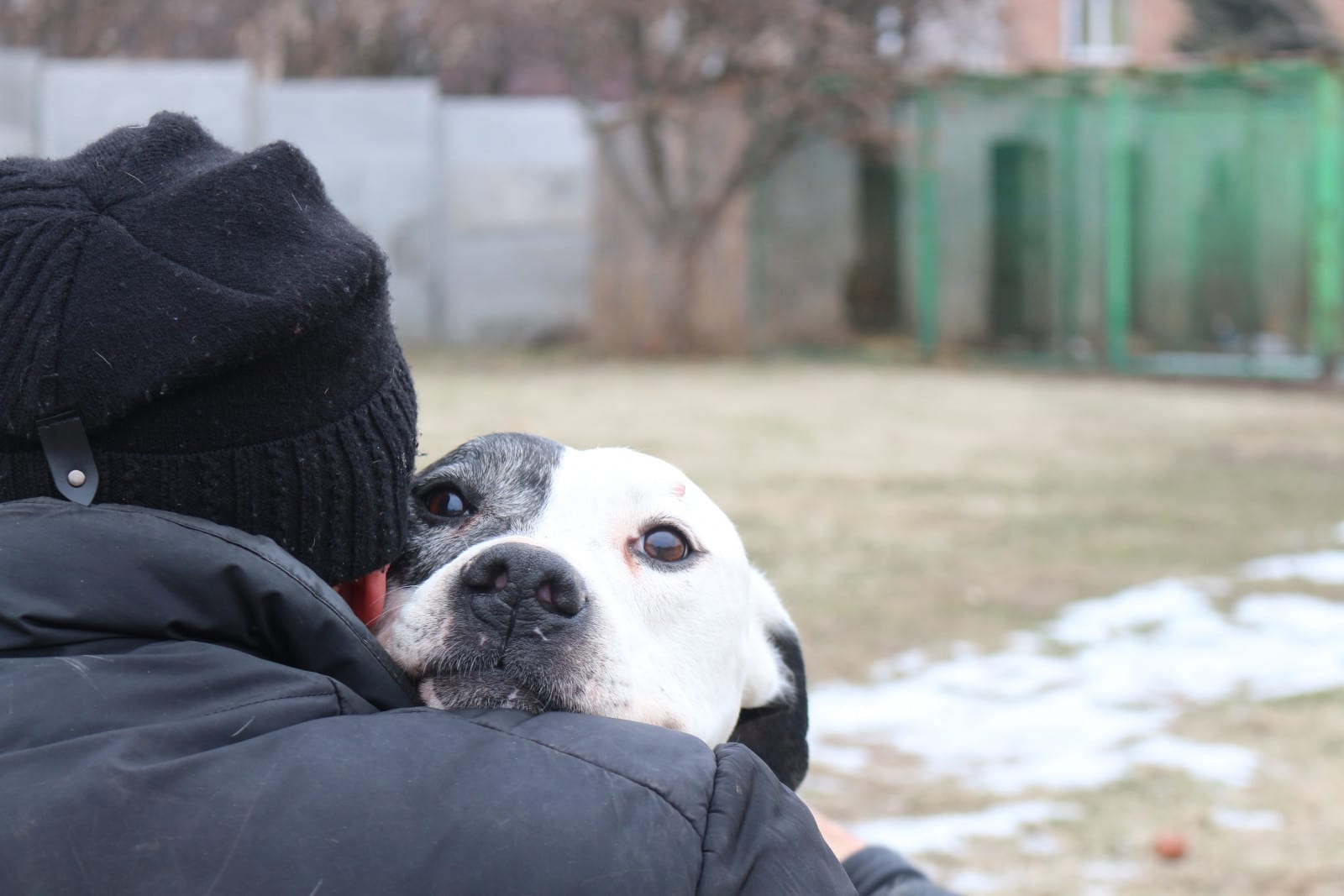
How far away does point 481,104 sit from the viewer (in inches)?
669

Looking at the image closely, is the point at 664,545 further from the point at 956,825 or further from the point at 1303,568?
the point at 1303,568

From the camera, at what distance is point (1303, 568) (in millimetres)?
6527

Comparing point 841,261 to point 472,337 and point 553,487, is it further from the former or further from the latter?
point 553,487

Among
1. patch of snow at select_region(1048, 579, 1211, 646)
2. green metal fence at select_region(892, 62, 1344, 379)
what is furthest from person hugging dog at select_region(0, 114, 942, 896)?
green metal fence at select_region(892, 62, 1344, 379)

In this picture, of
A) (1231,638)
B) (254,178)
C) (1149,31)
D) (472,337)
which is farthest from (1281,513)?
(1149,31)

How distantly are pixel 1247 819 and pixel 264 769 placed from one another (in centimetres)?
318

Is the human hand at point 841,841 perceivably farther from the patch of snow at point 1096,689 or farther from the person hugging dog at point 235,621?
the patch of snow at point 1096,689

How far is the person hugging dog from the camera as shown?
1189 millimetres

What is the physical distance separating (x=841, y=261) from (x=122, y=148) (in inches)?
565

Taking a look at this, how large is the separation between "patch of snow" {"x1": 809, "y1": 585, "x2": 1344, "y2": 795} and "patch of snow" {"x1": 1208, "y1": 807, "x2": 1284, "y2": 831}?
0.72ft

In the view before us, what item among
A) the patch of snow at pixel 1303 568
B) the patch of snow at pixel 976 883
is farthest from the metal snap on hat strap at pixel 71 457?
the patch of snow at pixel 1303 568

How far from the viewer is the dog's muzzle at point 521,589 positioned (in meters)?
1.62

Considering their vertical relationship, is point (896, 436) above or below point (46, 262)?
below

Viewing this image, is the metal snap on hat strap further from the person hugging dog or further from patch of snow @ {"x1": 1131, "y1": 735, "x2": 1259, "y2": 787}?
patch of snow @ {"x1": 1131, "y1": 735, "x2": 1259, "y2": 787}
